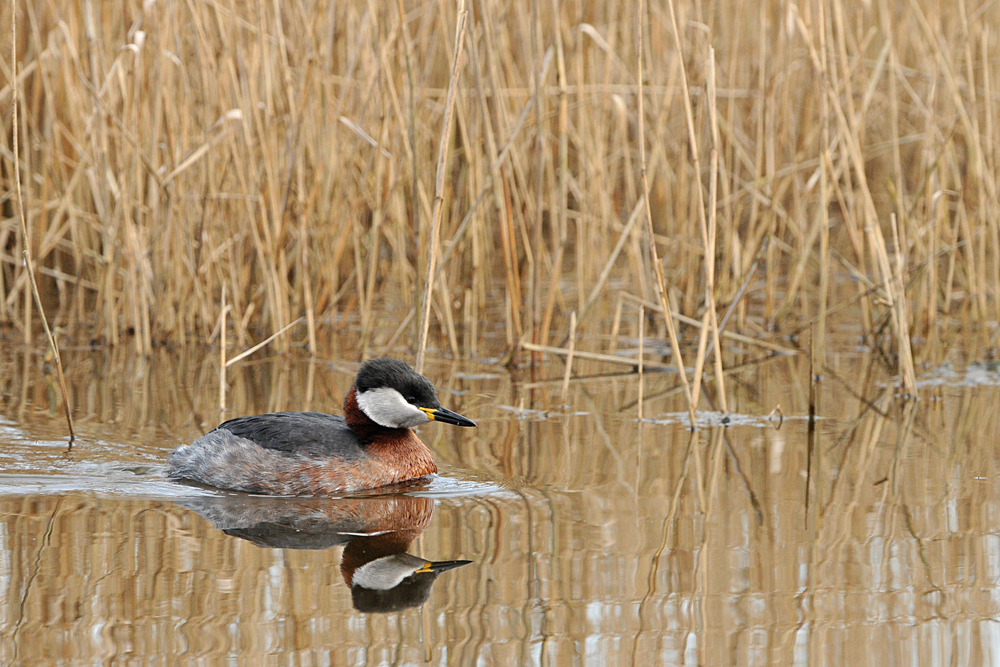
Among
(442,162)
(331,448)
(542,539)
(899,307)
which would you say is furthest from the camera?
(899,307)

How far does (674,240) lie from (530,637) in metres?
5.00

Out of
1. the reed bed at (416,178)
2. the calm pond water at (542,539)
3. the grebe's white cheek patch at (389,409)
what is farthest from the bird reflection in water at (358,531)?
the reed bed at (416,178)

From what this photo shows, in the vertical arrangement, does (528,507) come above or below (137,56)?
below

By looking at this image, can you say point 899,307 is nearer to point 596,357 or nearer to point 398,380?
point 596,357

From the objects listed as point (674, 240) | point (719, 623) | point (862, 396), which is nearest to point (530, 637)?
point (719, 623)

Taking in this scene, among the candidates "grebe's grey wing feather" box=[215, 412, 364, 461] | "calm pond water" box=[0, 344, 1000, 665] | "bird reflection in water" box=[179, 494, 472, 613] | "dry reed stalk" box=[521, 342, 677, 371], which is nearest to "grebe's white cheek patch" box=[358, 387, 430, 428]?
"grebe's grey wing feather" box=[215, 412, 364, 461]

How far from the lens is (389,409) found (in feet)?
15.8

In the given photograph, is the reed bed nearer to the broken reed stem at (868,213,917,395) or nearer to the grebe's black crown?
the broken reed stem at (868,213,917,395)

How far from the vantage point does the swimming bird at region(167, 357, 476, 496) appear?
467 centimetres

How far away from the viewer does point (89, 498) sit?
4320 mm

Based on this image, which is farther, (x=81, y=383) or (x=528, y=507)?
(x=81, y=383)

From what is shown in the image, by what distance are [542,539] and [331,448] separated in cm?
120

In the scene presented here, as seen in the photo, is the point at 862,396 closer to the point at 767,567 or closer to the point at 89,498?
the point at 767,567

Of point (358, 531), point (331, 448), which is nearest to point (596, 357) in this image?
point (331, 448)
